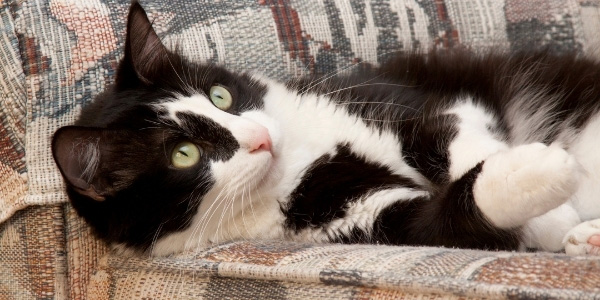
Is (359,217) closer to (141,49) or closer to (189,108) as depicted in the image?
(189,108)

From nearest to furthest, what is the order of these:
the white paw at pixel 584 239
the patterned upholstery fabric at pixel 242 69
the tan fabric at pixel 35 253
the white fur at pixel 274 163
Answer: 1. the patterned upholstery fabric at pixel 242 69
2. the white paw at pixel 584 239
3. the white fur at pixel 274 163
4. the tan fabric at pixel 35 253

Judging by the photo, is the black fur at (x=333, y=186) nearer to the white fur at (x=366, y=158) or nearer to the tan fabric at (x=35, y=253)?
the white fur at (x=366, y=158)

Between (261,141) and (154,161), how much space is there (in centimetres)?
24

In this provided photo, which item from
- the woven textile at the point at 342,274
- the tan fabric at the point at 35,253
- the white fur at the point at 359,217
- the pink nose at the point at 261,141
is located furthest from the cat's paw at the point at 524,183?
the tan fabric at the point at 35,253

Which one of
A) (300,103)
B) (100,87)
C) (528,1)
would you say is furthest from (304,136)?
(528,1)

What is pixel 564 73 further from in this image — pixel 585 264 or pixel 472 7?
pixel 585 264

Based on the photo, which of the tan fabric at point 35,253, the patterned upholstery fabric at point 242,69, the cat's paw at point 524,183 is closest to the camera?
the patterned upholstery fabric at point 242,69

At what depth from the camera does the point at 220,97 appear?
5.01 feet

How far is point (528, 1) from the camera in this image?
2137 mm

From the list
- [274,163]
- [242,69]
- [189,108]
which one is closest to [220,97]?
[189,108]

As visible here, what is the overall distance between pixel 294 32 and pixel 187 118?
2.14ft

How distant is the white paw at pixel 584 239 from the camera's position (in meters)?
1.25

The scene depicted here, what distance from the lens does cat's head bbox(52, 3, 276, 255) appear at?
53.0 inches

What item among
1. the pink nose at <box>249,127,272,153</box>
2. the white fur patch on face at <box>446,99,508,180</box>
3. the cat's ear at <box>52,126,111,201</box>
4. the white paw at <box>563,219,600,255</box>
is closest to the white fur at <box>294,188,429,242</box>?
the white fur patch on face at <box>446,99,508,180</box>
